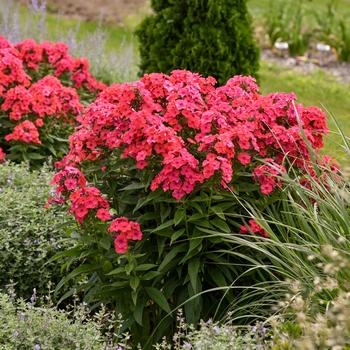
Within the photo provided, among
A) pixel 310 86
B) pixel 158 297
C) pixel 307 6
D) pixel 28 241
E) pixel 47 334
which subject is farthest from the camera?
pixel 307 6

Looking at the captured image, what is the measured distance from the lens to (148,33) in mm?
7145

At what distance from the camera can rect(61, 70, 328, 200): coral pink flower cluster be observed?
3568mm

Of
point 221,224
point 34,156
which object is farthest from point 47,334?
point 34,156

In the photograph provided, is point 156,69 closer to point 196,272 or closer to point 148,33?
point 148,33

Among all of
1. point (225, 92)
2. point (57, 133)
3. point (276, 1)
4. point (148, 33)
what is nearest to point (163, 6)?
point (148, 33)

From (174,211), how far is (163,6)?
3711mm

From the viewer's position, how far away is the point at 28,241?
14.4 feet

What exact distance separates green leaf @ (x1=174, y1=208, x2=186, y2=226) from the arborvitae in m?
3.37

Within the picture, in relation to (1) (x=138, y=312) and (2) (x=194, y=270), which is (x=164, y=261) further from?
(1) (x=138, y=312)

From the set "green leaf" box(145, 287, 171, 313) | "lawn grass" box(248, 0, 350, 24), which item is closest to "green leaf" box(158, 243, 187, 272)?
"green leaf" box(145, 287, 171, 313)

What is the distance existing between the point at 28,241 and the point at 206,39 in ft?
10.2

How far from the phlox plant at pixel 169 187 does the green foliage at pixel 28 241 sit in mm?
401

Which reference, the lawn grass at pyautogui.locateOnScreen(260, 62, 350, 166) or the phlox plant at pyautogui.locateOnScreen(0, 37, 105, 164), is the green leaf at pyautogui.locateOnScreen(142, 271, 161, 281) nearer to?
the phlox plant at pyautogui.locateOnScreen(0, 37, 105, 164)

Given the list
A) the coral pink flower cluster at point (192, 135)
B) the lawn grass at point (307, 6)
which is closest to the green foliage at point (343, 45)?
the lawn grass at point (307, 6)
